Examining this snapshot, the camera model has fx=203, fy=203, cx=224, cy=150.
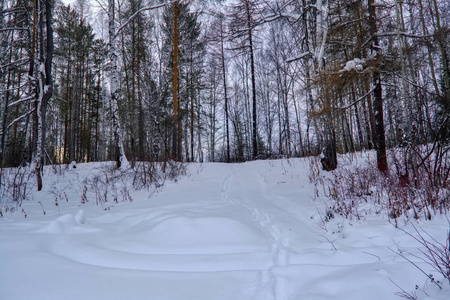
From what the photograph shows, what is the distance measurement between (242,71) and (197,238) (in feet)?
66.4

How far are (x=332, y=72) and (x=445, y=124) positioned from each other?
7.33 ft

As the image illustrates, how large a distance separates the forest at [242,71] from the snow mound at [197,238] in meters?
2.79

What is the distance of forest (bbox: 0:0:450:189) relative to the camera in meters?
4.56

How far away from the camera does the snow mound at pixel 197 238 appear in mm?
1852

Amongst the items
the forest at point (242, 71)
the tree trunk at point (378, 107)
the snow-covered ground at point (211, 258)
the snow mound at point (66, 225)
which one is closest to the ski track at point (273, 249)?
the snow-covered ground at point (211, 258)

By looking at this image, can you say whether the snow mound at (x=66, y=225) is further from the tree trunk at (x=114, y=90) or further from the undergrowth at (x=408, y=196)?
the tree trunk at (x=114, y=90)

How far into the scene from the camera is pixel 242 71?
20250mm

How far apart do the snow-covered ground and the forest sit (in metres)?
2.13

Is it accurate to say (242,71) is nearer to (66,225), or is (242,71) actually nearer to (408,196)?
(408,196)

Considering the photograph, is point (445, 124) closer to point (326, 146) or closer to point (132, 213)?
point (326, 146)

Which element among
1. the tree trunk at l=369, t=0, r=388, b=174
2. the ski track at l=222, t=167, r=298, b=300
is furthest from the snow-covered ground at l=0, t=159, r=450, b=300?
the tree trunk at l=369, t=0, r=388, b=174

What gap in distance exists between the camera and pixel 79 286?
116 centimetres

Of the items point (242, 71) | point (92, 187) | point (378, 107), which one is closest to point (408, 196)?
point (378, 107)

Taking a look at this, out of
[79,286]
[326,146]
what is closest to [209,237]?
→ [79,286]
